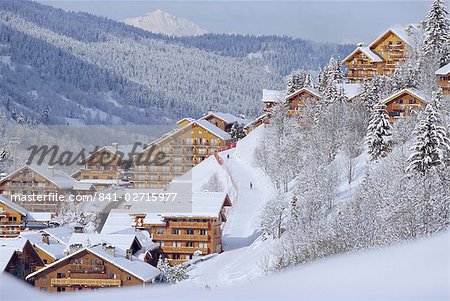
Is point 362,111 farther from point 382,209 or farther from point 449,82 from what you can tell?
point 382,209

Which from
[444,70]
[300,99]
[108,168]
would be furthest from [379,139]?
[108,168]

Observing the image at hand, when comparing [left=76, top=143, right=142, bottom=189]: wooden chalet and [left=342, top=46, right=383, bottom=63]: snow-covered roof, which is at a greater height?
[left=342, top=46, right=383, bottom=63]: snow-covered roof

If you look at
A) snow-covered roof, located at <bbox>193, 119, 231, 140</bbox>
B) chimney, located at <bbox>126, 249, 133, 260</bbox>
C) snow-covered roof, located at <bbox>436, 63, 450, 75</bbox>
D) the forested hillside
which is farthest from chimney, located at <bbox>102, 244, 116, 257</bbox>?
the forested hillside

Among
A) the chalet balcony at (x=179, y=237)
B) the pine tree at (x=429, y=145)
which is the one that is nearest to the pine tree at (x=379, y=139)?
the pine tree at (x=429, y=145)

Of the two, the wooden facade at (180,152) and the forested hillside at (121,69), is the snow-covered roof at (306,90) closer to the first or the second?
the wooden facade at (180,152)

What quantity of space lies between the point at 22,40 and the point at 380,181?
116m

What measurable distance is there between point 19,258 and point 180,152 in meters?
23.7

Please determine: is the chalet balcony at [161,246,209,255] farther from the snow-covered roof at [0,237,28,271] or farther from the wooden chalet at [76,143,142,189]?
the wooden chalet at [76,143,142,189]

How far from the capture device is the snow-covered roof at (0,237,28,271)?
73.5 ft

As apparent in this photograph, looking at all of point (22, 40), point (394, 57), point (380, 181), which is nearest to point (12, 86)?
point (22, 40)

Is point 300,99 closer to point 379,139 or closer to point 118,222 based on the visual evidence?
point 118,222

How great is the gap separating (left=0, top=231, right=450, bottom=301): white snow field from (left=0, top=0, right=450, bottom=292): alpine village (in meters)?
11.7

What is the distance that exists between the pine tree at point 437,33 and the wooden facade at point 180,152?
20256 mm

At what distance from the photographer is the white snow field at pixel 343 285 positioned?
1668 millimetres
